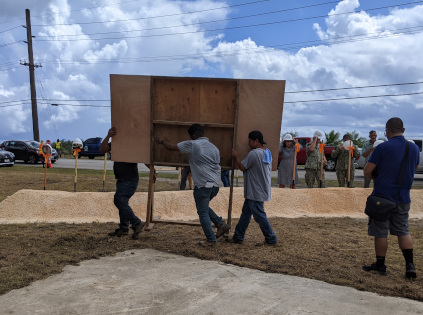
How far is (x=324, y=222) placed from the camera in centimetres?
893

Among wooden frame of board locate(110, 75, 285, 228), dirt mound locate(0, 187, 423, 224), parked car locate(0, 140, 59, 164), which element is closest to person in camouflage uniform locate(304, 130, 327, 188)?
dirt mound locate(0, 187, 423, 224)

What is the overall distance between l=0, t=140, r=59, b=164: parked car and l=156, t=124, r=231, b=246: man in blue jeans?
2147cm

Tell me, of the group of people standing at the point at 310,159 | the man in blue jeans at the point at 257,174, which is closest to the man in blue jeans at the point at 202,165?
the man in blue jeans at the point at 257,174

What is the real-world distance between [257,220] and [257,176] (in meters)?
0.60

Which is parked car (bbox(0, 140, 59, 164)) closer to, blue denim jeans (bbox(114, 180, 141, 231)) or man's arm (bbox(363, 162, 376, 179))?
blue denim jeans (bbox(114, 180, 141, 231))

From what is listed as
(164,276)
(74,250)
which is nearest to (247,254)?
(164,276)

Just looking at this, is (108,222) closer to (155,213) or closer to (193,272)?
(155,213)

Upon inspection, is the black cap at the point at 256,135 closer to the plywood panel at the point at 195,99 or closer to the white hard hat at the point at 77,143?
the plywood panel at the point at 195,99

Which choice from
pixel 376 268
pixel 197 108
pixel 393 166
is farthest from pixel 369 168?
pixel 197 108

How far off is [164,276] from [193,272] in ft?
1.09

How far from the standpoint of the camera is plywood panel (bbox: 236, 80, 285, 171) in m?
6.20

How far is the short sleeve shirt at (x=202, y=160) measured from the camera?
5.89 metres

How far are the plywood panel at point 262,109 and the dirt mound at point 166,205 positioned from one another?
3.50 metres

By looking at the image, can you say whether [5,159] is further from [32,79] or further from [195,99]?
[195,99]
